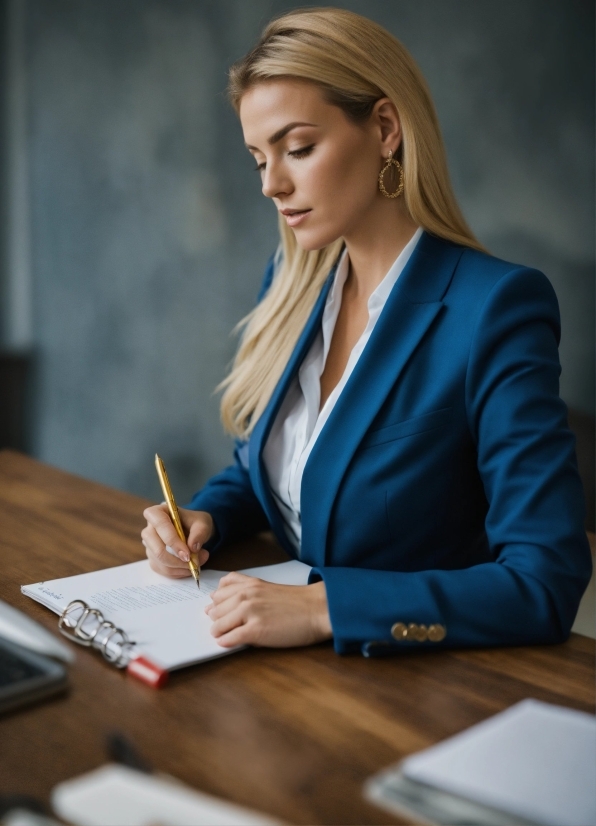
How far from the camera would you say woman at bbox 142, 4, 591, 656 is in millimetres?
1163

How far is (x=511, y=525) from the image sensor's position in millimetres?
1262

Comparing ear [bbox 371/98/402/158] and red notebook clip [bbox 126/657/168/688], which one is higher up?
ear [bbox 371/98/402/158]

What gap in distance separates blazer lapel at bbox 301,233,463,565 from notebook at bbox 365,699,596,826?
0.63 m

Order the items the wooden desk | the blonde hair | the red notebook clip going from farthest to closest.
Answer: the blonde hair → the red notebook clip → the wooden desk

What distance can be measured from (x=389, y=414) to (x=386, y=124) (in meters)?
0.53

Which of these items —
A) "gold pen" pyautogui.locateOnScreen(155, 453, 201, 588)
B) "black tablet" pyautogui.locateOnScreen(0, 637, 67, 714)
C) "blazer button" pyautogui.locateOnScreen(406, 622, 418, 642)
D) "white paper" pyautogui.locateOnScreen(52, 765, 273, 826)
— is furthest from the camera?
"gold pen" pyautogui.locateOnScreen(155, 453, 201, 588)

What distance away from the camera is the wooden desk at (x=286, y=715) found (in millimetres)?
815

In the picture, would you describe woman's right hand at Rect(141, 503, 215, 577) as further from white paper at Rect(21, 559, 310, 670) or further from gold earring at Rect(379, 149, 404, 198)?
gold earring at Rect(379, 149, 404, 198)

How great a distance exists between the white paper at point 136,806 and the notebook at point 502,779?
0.43 ft

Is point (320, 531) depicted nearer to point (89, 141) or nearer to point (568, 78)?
point (568, 78)

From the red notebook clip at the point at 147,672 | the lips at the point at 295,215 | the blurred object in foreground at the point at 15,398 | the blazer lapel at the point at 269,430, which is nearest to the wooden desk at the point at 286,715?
the red notebook clip at the point at 147,672

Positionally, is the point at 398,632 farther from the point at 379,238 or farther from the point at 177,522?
the point at 379,238

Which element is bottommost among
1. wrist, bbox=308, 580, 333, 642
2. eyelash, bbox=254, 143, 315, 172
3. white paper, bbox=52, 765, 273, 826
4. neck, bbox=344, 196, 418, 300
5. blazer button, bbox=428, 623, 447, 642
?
white paper, bbox=52, 765, 273, 826

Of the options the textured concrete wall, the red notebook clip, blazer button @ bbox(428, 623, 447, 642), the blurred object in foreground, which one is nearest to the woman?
blazer button @ bbox(428, 623, 447, 642)
